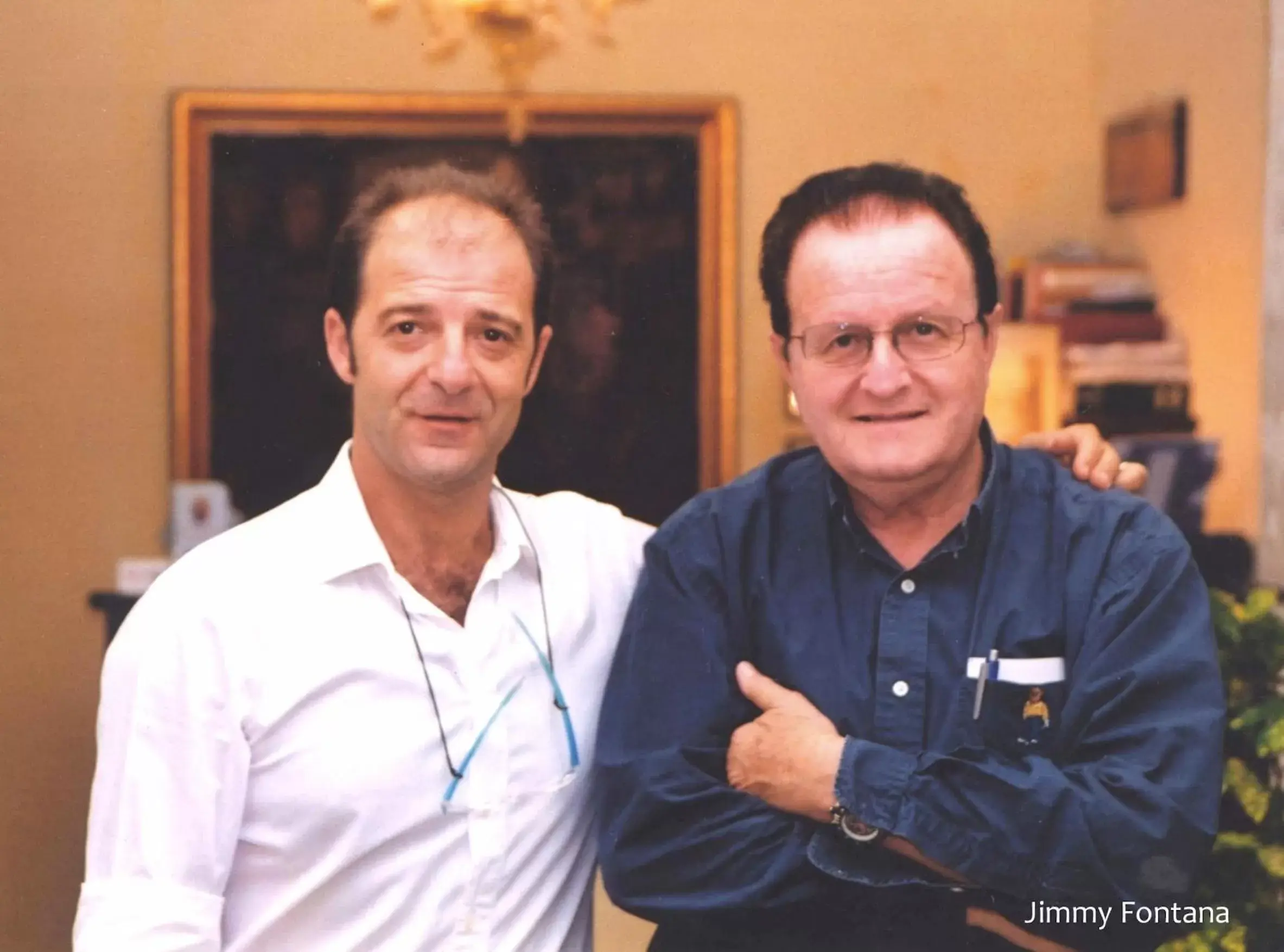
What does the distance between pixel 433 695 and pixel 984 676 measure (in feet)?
2.14

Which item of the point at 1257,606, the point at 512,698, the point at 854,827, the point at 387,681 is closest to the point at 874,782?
the point at 854,827

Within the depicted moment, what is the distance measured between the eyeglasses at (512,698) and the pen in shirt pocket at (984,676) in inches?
19.7

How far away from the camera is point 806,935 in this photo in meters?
1.66

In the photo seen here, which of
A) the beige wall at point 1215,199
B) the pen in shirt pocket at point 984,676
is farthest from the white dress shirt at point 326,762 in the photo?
the beige wall at point 1215,199

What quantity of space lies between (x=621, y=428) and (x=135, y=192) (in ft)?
4.19

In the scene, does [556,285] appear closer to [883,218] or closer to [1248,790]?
[883,218]

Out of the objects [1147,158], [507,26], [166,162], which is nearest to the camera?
[507,26]

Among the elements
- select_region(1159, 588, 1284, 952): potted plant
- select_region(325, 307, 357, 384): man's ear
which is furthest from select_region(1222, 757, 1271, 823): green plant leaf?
select_region(325, 307, 357, 384): man's ear

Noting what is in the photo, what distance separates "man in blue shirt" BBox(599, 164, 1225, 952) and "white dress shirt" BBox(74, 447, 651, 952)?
13 centimetres

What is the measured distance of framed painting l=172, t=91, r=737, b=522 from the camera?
341 centimetres

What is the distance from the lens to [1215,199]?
3404 mm

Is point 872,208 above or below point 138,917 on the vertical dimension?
above

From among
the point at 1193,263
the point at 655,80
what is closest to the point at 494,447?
the point at 655,80

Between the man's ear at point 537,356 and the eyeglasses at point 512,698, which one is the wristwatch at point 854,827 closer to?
the eyeglasses at point 512,698
